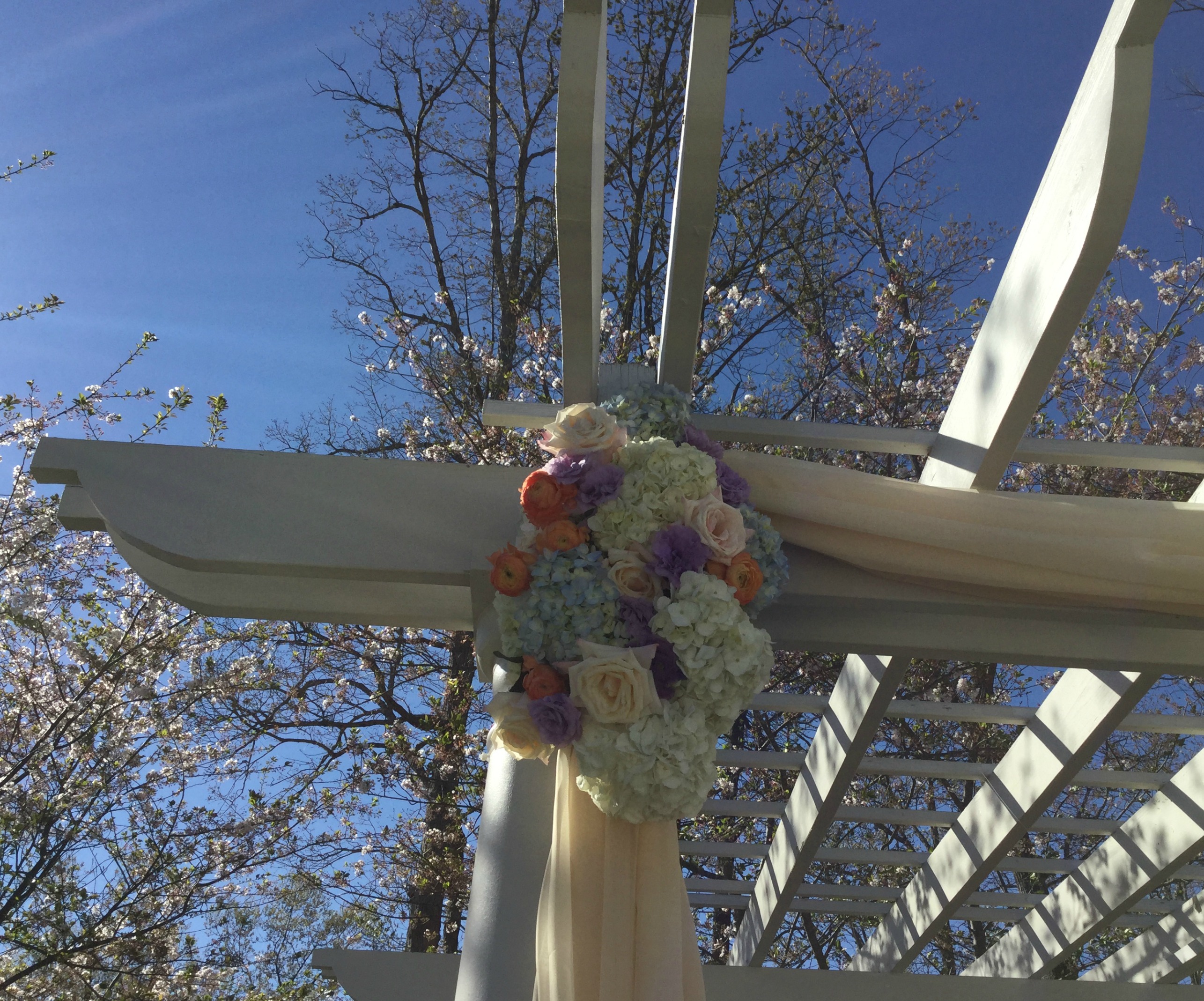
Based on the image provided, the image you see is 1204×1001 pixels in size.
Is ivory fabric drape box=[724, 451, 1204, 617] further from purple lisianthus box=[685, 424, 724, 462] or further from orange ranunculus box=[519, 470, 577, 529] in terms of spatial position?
orange ranunculus box=[519, 470, 577, 529]

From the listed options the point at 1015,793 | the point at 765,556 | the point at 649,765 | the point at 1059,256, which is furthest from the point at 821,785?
the point at 1059,256

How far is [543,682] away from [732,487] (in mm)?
545

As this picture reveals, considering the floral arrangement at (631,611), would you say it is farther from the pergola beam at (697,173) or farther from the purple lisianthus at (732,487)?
the pergola beam at (697,173)

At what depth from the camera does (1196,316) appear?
18.4 ft

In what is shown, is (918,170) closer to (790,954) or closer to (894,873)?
(894,873)

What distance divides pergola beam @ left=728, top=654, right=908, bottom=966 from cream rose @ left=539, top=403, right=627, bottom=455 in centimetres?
109

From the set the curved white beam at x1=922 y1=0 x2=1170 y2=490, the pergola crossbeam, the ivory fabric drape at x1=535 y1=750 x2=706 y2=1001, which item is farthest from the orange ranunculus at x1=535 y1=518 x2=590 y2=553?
the pergola crossbeam

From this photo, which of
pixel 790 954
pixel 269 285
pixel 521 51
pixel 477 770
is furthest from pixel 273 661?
pixel 521 51

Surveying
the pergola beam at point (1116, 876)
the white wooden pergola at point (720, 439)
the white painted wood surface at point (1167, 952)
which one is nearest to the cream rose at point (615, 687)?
the white wooden pergola at point (720, 439)

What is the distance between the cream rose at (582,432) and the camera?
1812mm

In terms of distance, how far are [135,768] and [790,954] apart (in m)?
3.91

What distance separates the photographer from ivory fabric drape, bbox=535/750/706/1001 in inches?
63.5

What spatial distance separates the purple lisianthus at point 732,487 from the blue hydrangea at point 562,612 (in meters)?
0.31

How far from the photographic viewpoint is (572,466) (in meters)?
1.81
